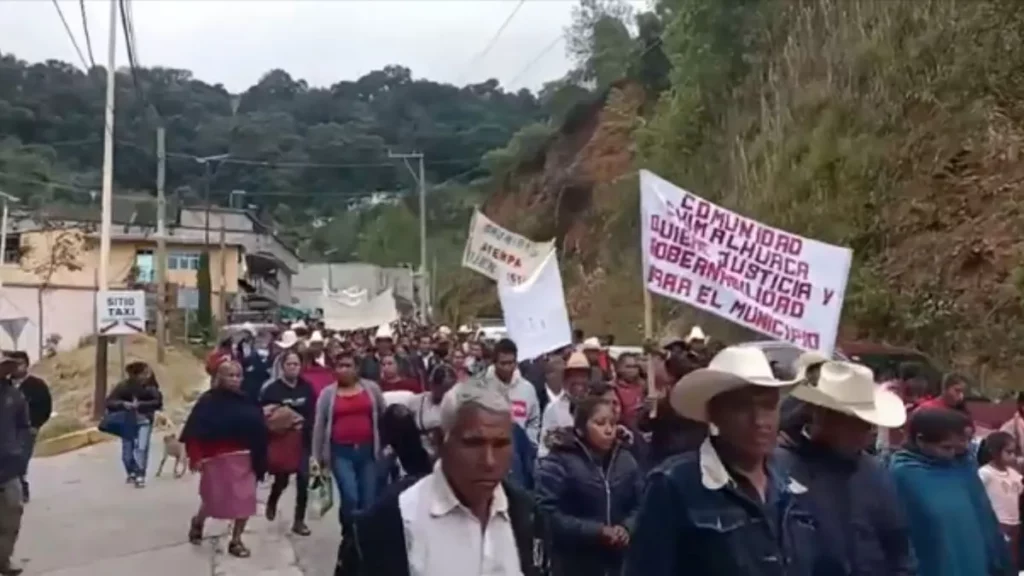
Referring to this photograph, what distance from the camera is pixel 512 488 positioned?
3.92 m

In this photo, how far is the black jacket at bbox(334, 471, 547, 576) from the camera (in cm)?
374

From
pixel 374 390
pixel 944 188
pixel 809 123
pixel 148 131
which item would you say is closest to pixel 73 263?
pixel 148 131

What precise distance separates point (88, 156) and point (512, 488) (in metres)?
68.4

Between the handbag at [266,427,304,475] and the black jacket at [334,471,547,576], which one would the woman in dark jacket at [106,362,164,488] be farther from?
the black jacket at [334,471,547,576]

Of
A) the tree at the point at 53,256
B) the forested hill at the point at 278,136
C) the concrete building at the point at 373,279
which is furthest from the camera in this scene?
the concrete building at the point at 373,279

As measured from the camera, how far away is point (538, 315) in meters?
16.0

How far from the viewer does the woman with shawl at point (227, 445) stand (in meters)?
11.9

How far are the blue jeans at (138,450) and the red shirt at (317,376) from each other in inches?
160

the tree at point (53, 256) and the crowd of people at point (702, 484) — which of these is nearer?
the crowd of people at point (702, 484)

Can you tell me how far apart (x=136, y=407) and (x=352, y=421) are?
7.32 metres

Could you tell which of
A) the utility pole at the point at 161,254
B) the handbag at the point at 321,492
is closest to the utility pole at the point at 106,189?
the utility pole at the point at 161,254

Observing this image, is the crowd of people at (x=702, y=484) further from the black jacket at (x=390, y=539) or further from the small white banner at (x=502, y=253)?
the small white banner at (x=502, y=253)

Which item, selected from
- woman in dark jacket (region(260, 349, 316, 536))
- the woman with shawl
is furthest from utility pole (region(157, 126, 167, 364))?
the woman with shawl

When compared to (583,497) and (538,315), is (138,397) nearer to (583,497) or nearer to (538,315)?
(538,315)
